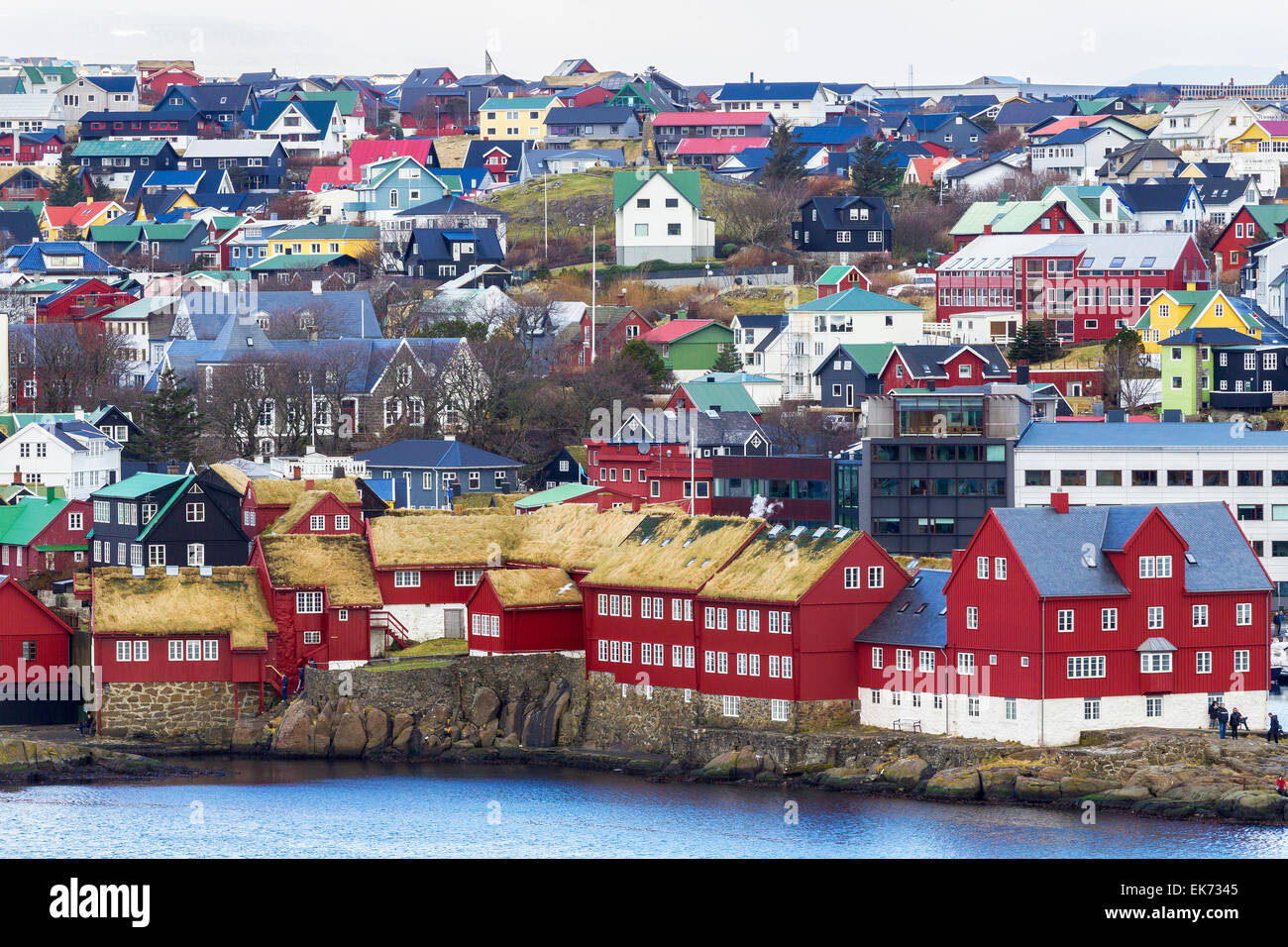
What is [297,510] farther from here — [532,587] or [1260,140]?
[1260,140]

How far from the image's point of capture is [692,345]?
105562 mm

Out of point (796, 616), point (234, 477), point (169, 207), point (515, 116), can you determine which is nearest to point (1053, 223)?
point (234, 477)

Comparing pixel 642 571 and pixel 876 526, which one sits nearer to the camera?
pixel 642 571

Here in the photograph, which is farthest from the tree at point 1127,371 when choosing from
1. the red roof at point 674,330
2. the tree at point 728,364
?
the red roof at point 674,330

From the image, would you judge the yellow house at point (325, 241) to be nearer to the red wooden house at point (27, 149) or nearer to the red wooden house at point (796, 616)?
the red wooden house at point (27, 149)

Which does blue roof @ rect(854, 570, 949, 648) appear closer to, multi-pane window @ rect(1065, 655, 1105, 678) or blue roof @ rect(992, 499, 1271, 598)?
blue roof @ rect(992, 499, 1271, 598)

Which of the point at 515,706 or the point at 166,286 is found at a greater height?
the point at 166,286

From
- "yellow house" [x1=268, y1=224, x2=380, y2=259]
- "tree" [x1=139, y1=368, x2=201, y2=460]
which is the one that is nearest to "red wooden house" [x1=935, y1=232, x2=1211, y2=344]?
"tree" [x1=139, y1=368, x2=201, y2=460]

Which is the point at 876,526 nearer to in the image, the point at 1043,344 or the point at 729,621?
the point at 729,621

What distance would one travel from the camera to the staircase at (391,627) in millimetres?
64188

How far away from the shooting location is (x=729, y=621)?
189ft

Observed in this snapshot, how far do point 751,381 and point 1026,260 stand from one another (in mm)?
15095
